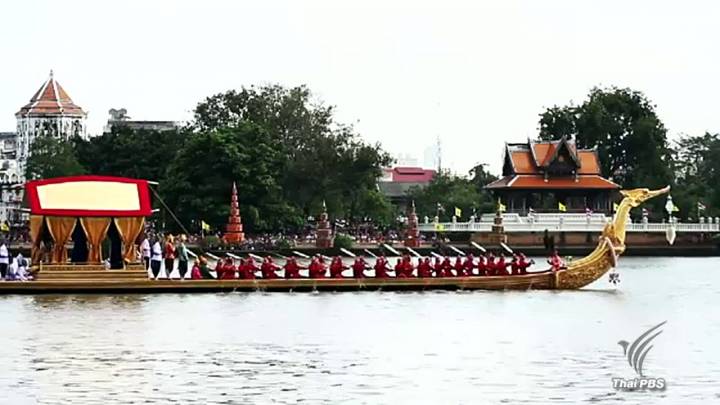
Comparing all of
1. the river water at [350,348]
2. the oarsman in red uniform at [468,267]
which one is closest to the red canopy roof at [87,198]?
the river water at [350,348]

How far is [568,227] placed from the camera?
7669 cm

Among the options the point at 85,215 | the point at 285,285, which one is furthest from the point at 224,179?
the point at 85,215

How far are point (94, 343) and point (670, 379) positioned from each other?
992 centimetres

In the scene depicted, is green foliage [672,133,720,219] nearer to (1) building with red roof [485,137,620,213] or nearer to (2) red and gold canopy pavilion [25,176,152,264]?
(1) building with red roof [485,137,620,213]

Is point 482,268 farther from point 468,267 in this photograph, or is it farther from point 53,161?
point 53,161

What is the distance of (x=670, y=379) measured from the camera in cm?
2397

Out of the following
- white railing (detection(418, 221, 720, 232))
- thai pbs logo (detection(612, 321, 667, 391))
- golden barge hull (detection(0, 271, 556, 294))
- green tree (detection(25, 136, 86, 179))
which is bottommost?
thai pbs logo (detection(612, 321, 667, 391))

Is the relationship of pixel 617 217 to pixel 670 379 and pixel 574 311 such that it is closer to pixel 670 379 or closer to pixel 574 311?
pixel 574 311

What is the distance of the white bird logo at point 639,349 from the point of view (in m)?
25.4

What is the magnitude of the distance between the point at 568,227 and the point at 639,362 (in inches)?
2022

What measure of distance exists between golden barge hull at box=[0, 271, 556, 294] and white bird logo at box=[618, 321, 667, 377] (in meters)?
7.46

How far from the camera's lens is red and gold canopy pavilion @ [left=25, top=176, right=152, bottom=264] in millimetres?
36062

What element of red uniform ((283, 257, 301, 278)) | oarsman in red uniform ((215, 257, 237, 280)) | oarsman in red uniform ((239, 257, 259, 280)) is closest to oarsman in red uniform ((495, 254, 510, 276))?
red uniform ((283, 257, 301, 278))

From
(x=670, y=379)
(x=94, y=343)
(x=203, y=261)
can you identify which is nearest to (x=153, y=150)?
(x=203, y=261)
